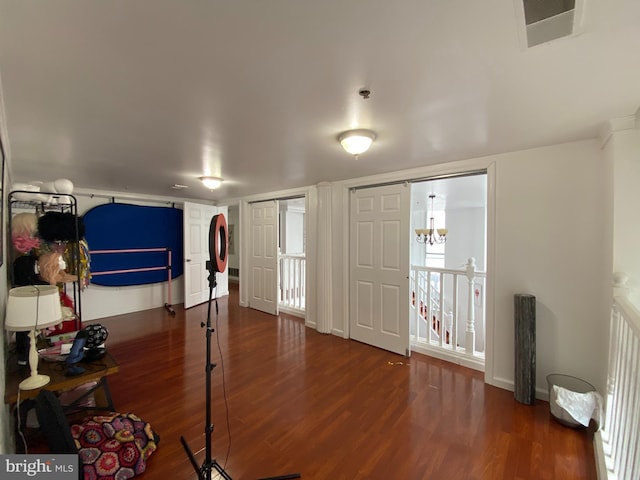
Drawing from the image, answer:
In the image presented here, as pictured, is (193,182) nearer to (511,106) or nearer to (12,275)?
(12,275)

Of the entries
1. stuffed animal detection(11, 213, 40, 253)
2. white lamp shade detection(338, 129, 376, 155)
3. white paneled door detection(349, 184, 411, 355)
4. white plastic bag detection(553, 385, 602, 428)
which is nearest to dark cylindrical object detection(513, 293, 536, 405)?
white plastic bag detection(553, 385, 602, 428)

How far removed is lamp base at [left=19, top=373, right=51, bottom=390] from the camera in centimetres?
162

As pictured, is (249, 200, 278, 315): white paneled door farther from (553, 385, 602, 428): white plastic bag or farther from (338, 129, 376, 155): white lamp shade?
(553, 385, 602, 428): white plastic bag

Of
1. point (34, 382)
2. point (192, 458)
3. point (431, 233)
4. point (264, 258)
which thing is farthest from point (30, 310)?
point (431, 233)

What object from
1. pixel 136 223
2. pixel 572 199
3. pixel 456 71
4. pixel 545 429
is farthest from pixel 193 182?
pixel 545 429

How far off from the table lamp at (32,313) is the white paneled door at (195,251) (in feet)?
11.4

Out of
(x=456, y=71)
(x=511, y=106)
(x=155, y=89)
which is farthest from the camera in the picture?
(x=511, y=106)

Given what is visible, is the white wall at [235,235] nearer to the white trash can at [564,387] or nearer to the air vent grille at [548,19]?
the white trash can at [564,387]

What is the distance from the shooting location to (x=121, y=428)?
178 cm

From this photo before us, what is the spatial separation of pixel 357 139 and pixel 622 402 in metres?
2.18

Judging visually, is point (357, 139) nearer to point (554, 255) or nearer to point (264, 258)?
point (554, 255)

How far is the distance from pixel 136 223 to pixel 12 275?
3.06 meters

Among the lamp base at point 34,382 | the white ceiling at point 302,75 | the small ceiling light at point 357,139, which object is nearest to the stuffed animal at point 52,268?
the lamp base at point 34,382

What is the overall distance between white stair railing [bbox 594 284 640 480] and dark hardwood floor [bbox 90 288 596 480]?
0.51 ft
